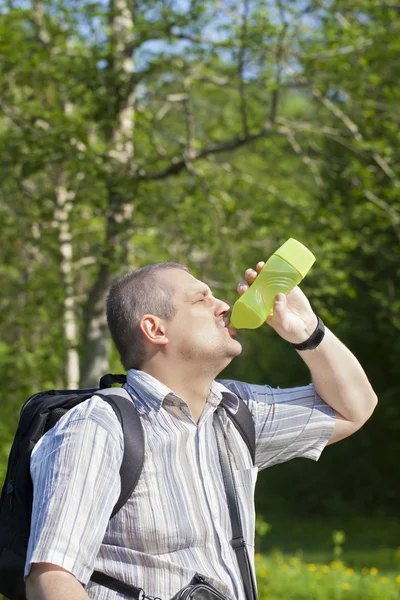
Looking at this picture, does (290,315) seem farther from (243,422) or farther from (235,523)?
(235,523)

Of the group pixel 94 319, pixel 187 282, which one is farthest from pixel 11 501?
pixel 94 319

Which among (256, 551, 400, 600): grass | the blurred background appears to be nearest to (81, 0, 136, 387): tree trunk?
the blurred background

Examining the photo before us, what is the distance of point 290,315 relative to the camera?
7.81ft

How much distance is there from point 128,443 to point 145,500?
0.45 ft

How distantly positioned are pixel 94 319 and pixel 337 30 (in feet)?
10.3

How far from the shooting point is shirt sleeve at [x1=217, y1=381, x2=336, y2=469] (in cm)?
239

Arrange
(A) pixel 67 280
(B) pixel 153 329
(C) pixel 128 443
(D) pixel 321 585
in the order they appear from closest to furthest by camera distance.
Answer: (C) pixel 128 443
(B) pixel 153 329
(D) pixel 321 585
(A) pixel 67 280

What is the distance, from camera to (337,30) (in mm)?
6941

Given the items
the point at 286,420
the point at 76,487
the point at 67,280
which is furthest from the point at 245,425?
the point at 67,280

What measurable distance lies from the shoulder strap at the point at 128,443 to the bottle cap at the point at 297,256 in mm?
615

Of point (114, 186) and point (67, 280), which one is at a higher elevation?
point (114, 186)

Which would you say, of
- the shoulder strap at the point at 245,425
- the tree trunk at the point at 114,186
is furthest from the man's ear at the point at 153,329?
the tree trunk at the point at 114,186

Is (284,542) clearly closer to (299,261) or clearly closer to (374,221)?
(374,221)

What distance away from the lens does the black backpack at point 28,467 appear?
6.19 feet
